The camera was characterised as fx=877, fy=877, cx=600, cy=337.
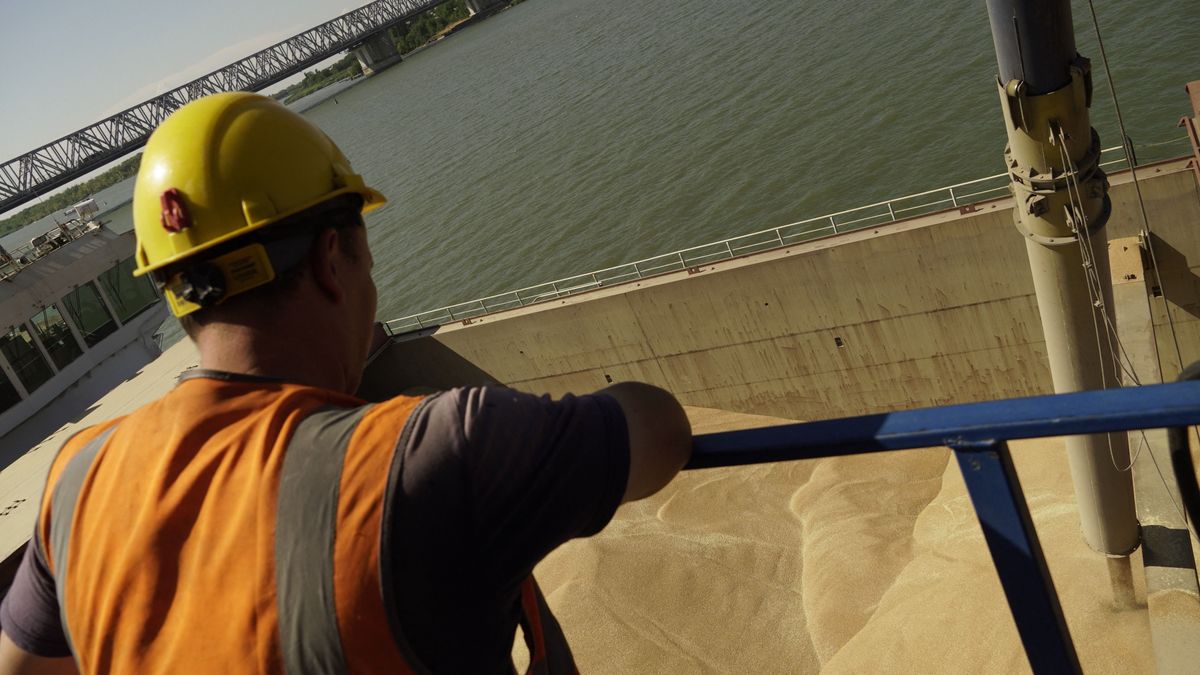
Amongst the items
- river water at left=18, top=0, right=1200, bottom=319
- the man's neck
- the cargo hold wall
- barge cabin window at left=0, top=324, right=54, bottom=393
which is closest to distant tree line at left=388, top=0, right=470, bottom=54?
river water at left=18, top=0, right=1200, bottom=319

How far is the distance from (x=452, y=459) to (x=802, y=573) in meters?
12.9

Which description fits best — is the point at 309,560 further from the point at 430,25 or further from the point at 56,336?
the point at 430,25

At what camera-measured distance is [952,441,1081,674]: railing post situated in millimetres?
1452

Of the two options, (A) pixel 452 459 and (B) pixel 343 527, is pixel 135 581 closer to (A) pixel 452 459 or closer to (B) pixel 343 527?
(B) pixel 343 527

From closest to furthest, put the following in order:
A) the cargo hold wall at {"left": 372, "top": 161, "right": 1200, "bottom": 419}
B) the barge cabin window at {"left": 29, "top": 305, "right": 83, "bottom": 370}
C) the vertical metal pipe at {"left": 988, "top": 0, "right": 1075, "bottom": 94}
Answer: the vertical metal pipe at {"left": 988, "top": 0, "right": 1075, "bottom": 94}
the cargo hold wall at {"left": 372, "top": 161, "right": 1200, "bottom": 419}
the barge cabin window at {"left": 29, "top": 305, "right": 83, "bottom": 370}

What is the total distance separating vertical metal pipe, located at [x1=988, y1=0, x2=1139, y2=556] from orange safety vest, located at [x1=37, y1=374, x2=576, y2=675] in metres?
6.08

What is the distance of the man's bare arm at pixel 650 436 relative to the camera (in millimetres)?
1372

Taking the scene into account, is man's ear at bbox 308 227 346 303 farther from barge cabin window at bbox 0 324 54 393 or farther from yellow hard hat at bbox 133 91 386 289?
barge cabin window at bbox 0 324 54 393

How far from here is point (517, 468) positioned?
3.95ft

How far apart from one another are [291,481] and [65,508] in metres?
0.50

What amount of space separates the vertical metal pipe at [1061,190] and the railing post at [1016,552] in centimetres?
543

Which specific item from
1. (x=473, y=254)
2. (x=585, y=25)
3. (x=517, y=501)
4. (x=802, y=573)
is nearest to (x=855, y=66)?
(x=473, y=254)

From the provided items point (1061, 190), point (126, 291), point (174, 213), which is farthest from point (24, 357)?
point (174, 213)

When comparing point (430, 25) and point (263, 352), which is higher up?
point (430, 25)
